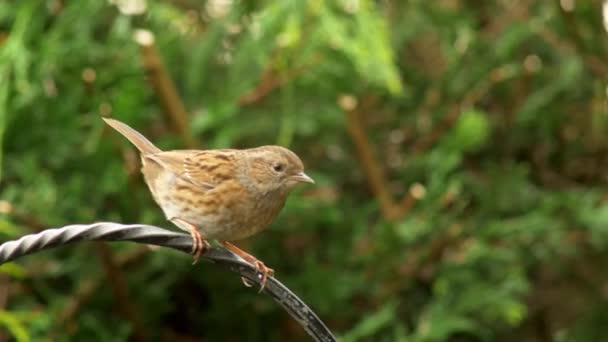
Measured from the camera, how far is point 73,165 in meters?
3.61

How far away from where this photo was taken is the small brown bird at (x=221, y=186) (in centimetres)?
259

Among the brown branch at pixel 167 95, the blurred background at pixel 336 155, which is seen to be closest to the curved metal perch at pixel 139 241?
the blurred background at pixel 336 155

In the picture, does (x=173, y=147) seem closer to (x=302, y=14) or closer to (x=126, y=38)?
(x=126, y=38)

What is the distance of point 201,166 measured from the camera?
9.13 ft

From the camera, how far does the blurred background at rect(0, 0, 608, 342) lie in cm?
344

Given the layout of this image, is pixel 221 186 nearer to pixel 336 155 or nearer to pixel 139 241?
pixel 139 241

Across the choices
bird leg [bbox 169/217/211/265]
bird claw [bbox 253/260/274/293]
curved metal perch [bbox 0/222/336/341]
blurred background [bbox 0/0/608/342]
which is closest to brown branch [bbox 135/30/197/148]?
blurred background [bbox 0/0/608/342]

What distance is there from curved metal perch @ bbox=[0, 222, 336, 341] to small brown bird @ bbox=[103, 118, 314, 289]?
0.32 m

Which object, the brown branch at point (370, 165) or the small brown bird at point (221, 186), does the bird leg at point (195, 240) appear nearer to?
the small brown bird at point (221, 186)

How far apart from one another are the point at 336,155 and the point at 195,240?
2.06 m

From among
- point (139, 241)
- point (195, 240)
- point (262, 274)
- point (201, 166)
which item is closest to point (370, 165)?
point (201, 166)

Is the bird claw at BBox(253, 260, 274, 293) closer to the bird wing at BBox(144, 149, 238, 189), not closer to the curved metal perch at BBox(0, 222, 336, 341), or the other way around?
the curved metal perch at BBox(0, 222, 336, 341)

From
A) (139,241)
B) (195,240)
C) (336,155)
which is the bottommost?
(336,155)

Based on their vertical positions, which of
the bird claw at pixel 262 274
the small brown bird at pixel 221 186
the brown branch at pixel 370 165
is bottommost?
the brown branch at pixel 370 165
